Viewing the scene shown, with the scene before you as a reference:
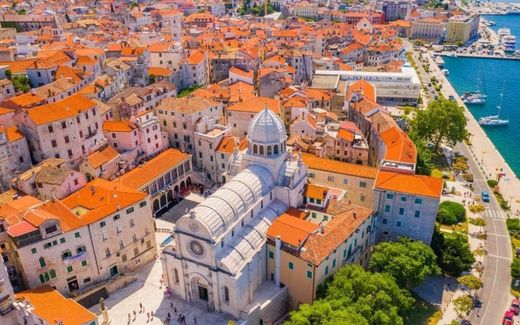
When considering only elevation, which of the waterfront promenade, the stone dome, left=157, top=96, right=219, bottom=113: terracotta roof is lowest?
the waterfront promenade

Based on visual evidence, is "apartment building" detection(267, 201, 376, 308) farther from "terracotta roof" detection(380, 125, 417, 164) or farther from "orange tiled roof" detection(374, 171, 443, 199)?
"terracotta roof" detection(380, 125, 417, 164)

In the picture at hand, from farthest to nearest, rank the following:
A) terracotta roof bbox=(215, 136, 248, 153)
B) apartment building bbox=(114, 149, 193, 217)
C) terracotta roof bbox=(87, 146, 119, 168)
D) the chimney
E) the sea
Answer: the sea < terracotta roof bbox=(215, 136, 248, 153) < terracotta roof bbox=(87, 146, 119, 168) < apartment building bbox=(114, 149, 193, 217) < the chimney

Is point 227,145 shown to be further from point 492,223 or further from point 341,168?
point 492,223

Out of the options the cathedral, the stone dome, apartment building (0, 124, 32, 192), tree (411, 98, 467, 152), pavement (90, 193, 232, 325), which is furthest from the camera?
tree (411, 98, 467, 152)

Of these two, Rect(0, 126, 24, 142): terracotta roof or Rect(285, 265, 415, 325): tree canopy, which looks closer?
Rect(285, 265, 415, 325): tree canopy

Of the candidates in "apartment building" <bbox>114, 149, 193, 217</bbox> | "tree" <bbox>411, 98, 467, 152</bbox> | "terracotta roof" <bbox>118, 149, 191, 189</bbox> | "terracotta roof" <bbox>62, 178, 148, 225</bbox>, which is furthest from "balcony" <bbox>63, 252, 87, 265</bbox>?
"tree" <bbox>411, 98, 467, 152</bbox>

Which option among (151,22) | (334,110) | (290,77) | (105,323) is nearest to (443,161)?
(334,110)
